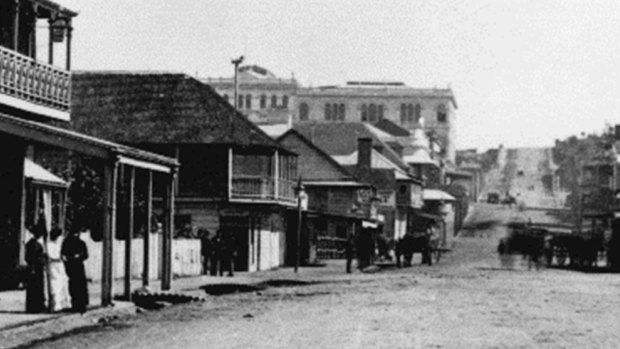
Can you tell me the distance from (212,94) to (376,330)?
107 ft

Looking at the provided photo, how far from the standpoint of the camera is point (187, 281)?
33.0 meters

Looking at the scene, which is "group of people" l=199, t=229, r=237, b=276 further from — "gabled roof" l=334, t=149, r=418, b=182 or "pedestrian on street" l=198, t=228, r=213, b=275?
"gabled roof" l=334, t=149, r=418, b=182

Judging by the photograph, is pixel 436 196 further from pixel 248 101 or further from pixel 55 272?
pixel 55 272

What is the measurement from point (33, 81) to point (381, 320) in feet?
37.2

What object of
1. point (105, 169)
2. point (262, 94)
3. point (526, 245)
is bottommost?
point (526, 245)

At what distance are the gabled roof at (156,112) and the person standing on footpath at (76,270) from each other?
86.3ft

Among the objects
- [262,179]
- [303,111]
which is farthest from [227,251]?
[303,111]

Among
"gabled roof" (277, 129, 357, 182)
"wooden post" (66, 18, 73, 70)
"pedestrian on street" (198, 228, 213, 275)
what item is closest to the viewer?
"wooden post" (66, 18, 73, 70)

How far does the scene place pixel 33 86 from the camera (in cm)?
2659

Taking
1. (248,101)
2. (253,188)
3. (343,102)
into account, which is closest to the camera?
(253,188)

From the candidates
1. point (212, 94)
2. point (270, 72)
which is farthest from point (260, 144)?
point (270, 72)

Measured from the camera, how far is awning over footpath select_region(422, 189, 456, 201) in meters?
110

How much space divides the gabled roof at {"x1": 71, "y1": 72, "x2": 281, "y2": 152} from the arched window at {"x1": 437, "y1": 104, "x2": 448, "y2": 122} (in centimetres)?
12222

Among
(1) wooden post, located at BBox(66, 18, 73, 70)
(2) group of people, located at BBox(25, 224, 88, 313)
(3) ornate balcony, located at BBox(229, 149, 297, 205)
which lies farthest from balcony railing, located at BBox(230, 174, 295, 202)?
(2) group of people, located at BBox(25, 224, 88, 313)
